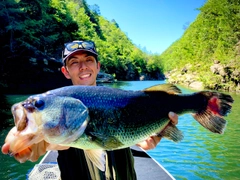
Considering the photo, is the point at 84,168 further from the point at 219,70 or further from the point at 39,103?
the point at 219,70

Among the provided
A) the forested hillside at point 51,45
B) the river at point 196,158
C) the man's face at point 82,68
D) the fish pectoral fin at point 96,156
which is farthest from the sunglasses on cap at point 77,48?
the forested hillside at point 51,45

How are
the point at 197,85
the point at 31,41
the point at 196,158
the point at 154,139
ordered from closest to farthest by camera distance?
the point at 154,139 < the point at 196,158 < the point at 31,41 < the point at 197,85

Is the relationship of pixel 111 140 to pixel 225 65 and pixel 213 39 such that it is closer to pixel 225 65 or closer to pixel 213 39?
pixel 225 65

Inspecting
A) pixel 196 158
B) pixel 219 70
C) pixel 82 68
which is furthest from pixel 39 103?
pixel 219 70

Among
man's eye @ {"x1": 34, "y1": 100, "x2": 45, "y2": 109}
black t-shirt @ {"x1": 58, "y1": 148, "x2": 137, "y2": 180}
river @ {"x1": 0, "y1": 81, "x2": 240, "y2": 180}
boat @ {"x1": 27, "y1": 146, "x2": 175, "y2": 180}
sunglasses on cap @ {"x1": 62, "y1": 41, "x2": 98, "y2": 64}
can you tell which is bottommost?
river @ {"x1": 0, "y1": 81, "x2": 240, "y2": 180}

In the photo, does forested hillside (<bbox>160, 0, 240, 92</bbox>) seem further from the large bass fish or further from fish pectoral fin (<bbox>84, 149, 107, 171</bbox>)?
fish pectoral fin (<bbox>84, 149, 107, 171</bbox>)

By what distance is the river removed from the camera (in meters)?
8.48

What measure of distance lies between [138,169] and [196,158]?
5.22 metres

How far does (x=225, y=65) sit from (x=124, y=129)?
137 feet

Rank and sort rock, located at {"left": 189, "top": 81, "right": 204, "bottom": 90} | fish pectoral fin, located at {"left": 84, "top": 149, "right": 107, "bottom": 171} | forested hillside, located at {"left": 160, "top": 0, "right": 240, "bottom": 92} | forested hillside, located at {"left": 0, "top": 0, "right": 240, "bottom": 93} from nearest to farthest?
fish pectoral fin, located at {"left": 84, "top": 149, "right": 107, "bottom": 171} < forested hillside, located at {"left": 0, "top": 0, "right": 240, "bottom": 93} < forested hillside, located at {"left": 160, "top": 0, "right": 240, "bottom": 92} < rock, located at {"left": 189, "top": 81, "right": 204, "bottom": 90}

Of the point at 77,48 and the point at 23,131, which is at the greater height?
the point at 77,48

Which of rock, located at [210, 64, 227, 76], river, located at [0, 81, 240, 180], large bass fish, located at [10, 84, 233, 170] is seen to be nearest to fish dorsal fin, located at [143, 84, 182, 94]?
large bass fish, located at [10, 84, 233, 170]

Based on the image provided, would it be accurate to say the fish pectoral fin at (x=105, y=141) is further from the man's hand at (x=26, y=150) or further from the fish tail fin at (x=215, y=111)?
the fish tail fin at (x=215, y=111)

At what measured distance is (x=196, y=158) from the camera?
33.6 feet
